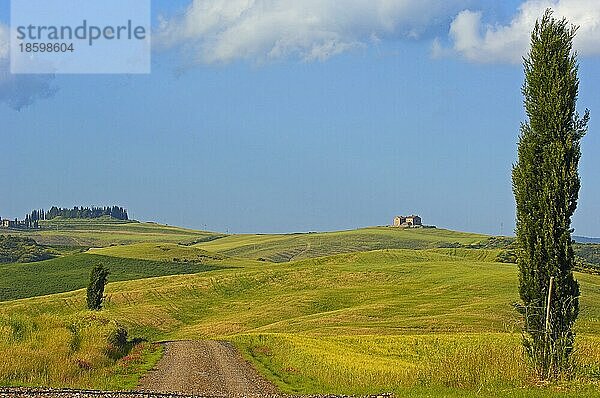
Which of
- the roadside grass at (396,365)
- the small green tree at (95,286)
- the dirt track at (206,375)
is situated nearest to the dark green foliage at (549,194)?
the roadside grass at (396,365)

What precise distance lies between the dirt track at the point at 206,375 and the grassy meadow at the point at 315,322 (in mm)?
926

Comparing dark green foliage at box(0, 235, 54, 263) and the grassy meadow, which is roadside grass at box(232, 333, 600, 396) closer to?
the grassy meadow

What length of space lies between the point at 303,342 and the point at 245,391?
59.2ft

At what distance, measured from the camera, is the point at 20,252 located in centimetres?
17262

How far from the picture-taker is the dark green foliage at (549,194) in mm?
21047

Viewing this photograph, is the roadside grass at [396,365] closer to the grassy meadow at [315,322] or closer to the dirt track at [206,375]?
the grassy meadow at [315,322]

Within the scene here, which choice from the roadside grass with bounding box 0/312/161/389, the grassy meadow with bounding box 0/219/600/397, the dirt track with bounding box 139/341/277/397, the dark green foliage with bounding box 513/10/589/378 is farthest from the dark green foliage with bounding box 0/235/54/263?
the dark green foliage with bounding box 513/10/589/378

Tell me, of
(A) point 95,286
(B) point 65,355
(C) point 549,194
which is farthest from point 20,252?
(C) point 549,194

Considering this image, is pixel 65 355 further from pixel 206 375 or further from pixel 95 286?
pixel 95 286

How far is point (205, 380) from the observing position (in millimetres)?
26094

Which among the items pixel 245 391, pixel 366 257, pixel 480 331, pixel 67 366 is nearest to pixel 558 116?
pixel 245 391

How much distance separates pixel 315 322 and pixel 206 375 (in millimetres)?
33103

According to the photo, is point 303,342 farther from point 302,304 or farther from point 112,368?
point 302,304

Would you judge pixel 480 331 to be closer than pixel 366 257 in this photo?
Yes
